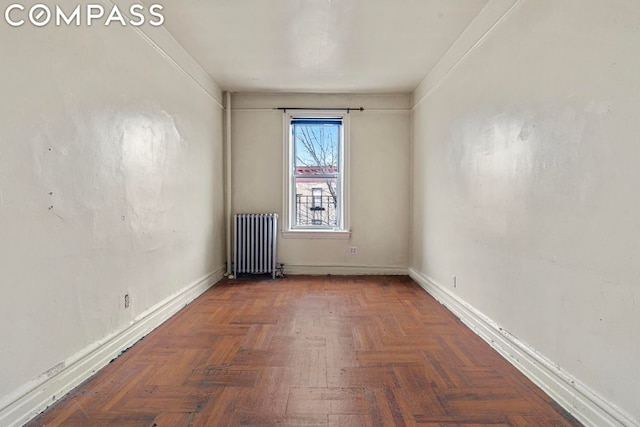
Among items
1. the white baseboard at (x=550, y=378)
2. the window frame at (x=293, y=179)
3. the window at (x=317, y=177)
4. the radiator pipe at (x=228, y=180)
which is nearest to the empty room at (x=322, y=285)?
the white baseboard at (x=550, y=378)

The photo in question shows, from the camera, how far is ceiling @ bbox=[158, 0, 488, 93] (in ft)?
8.63

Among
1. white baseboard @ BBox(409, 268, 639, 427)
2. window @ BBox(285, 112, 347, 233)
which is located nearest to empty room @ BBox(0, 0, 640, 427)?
white baseboard @ BBox(409, 268, 639, 427)

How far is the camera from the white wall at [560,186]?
56.1 inches

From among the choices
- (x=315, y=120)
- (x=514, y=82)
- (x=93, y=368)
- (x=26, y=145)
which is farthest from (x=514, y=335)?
(x=315, y=120)

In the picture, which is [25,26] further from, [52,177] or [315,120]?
[315,120]

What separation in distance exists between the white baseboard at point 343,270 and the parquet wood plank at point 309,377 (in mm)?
1641

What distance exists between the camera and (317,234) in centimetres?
486

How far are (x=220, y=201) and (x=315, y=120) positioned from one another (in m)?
1.72

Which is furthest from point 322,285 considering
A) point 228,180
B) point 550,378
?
point 550,378

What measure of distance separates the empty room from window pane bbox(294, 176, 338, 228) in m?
1.12

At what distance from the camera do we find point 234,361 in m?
2.19

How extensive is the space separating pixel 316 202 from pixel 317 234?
1.54ft

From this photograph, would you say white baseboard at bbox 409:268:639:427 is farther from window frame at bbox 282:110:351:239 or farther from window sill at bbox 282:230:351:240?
window frame at bbox 282:110:351:239

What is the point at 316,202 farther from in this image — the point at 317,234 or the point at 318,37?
the point at 318,37
